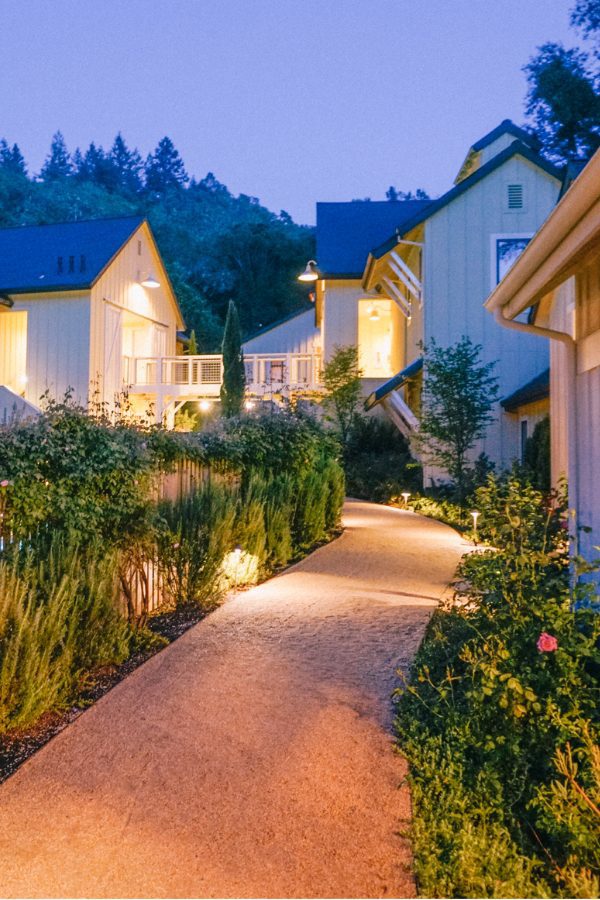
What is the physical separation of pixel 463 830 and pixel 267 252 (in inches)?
1878

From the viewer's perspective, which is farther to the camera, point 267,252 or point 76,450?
point 267,252

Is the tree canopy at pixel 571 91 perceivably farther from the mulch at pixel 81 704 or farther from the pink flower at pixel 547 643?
the pink flower at pixel 547 643

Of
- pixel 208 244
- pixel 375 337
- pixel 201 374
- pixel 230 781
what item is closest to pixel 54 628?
pixel 230 781

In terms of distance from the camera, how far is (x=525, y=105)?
3089 cm

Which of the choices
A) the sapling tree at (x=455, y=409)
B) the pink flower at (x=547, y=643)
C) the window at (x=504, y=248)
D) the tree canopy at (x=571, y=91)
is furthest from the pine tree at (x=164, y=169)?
the pink flower at (x=547, y=643)

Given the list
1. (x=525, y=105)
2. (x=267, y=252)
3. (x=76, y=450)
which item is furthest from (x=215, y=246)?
(x=76, y=450)

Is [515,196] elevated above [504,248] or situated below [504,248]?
above

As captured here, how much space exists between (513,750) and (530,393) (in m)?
12.1

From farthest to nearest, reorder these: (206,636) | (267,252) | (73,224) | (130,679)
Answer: (267,252) → (73,224) → (206,636) → (130,679)

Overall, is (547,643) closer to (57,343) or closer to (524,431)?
(524,431)

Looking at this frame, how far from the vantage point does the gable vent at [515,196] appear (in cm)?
1752

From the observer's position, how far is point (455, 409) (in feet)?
50.6

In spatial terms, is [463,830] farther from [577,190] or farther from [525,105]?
[525,105]

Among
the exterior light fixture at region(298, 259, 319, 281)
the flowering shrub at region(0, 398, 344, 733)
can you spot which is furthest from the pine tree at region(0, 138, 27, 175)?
the flowering shrub at region(0, 398, 344, 733)
